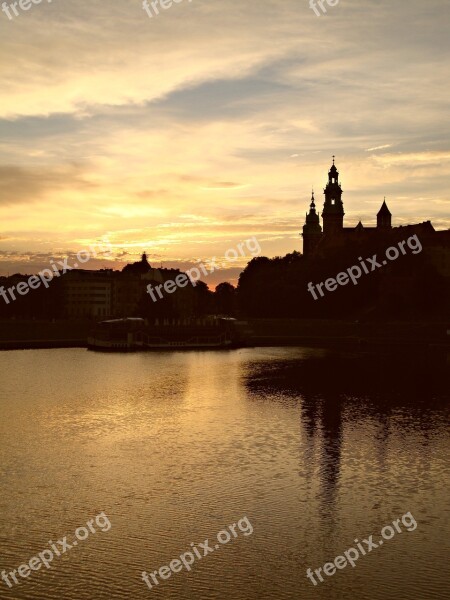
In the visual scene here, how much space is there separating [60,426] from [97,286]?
→ 156825 millimetres

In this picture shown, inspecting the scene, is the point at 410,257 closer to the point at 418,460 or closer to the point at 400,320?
the point at 400,320

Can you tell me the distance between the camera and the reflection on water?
2064 cm

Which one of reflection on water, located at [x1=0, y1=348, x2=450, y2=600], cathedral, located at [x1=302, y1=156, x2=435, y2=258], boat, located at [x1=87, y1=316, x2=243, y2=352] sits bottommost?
reflection on water, located at [x1=0, y1=348, x2=450, y2=600]

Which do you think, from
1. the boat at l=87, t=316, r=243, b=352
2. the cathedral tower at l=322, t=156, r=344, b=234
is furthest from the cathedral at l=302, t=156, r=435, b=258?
the boat at l=87, t=316, r=243, b=352

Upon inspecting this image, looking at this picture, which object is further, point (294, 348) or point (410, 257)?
point (410, 257)

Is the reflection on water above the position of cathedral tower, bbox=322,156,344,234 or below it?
below

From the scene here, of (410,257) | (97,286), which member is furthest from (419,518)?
(97,286)

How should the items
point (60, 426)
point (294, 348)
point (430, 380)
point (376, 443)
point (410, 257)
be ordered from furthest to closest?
point (410, 257) → point (294, 348) → point (430, 380) → point (60, 426) → point (376, 443)

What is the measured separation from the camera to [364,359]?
9000 cm

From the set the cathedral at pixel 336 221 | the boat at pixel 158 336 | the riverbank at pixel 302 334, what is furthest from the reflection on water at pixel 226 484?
the cathedral at pixel 336 221

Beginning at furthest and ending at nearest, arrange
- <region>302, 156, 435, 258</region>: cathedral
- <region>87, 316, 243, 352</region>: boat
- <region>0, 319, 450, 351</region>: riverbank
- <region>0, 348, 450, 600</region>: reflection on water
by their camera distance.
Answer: <region>302, 156, 435, 258</region>: cathedral → <region>0, 319, 450, 351</region>: riverbank → <region>87, 316, 243, 352</region>: boat → <region>0, 348, 450, 600</region>: reflection on water

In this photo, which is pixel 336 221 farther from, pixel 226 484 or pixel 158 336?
pixel 226 484

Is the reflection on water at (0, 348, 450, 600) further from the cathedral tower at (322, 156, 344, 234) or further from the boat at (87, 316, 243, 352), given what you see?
the cathedral tower at (322, 156, 344, 234)

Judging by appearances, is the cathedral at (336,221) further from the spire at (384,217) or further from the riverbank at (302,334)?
the riverbank at (302,334)
